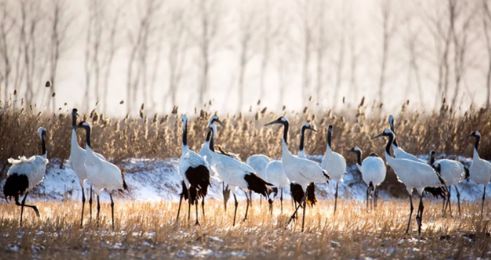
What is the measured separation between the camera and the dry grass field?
967cm

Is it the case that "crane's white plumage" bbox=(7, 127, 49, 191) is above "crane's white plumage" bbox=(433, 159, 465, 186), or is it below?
below

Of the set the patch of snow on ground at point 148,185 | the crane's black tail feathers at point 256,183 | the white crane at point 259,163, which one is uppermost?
the white crane at point 259,163

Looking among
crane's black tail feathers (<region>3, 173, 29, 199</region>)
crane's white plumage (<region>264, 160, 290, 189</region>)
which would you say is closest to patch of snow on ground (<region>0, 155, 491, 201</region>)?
crane's white plumage (<region>264, 160, 290, 189</region>)

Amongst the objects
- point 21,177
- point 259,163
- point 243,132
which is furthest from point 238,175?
point 243,132

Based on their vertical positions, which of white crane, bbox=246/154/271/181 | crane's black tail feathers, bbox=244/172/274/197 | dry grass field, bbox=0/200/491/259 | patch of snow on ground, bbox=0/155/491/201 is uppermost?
white crane, bbox=246/154/271/181

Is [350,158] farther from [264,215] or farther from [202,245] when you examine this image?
[202,245]

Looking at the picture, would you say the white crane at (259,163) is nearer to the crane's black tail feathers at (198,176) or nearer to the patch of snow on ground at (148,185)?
the patch of snow on ground at (148,185)

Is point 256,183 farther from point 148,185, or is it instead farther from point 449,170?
point 148,185

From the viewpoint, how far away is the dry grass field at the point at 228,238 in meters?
9.67

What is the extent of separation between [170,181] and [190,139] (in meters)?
1.74

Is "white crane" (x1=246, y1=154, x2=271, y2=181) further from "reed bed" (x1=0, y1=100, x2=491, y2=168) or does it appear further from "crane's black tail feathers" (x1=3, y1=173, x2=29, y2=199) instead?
"crane's black tail feathers" (x1=3, y1=173, x2=29, y2=199)

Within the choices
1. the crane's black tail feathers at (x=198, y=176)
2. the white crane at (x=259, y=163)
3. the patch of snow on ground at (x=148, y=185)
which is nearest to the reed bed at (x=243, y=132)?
the patch of snow on ground at (x=148, y=185)

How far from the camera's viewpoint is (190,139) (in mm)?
19938

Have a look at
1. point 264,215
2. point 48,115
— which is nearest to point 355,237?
point 264,215
